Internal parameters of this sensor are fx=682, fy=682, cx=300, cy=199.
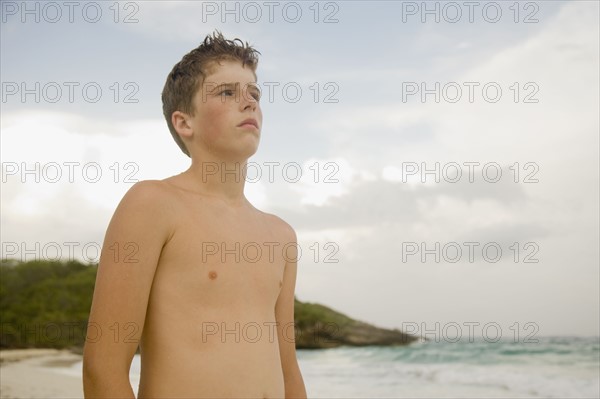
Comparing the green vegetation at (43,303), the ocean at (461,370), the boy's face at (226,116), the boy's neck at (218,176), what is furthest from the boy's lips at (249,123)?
the green vegetation at (43,303)

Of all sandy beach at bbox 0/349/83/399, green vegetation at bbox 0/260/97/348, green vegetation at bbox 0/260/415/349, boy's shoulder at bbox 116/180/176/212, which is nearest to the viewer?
boy's shoulder at bbox 116/180/176/212

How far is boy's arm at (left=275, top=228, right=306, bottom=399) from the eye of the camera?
8.22 ft

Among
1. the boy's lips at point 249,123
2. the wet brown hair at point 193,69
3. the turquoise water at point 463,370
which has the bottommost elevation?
the turquoise water at point 463,370

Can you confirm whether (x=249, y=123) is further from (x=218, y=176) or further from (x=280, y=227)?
(x=280, y=227)

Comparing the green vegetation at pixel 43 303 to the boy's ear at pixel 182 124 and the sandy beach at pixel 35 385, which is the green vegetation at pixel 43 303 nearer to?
the sandy beach at pixel 35 385

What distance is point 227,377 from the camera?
2090 mm

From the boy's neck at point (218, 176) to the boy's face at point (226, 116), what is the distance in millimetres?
40

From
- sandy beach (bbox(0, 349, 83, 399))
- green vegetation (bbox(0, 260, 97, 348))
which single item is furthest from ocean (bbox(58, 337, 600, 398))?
green vegetation (bbox(0, 260, 97, 348))

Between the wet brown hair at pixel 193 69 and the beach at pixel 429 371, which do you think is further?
the beach at pixel 429 371

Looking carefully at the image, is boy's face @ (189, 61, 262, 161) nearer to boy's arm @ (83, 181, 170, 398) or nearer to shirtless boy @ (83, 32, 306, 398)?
shirtless boy @ (83, 32, 306, 398)

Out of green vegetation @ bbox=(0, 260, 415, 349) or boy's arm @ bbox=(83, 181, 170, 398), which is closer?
boy's arm @ bbox=(83, 181, 170, 398)

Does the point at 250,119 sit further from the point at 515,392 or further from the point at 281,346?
the point at 515,392

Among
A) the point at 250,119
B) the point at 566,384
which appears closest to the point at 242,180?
the point at 250,119

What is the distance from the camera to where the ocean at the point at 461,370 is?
1313 centimetres
